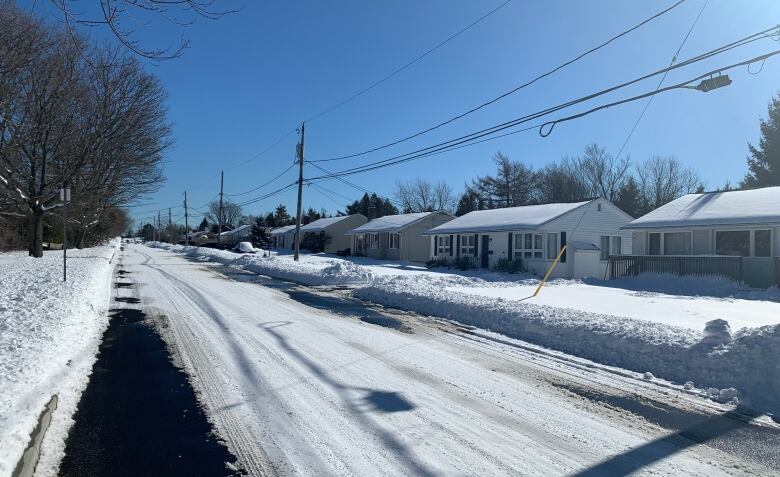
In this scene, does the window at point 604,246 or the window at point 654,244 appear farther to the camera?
the window at point 604,246

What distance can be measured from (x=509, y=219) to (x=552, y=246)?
394 cm

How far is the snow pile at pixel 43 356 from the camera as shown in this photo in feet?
15.9

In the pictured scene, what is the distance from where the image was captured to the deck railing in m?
23.1

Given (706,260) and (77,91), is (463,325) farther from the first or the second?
(77,91)

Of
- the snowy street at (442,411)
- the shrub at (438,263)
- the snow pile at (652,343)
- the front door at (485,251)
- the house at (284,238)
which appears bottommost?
the snowy street at (442,411)

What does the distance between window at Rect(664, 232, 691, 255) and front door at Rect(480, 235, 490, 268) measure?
385 inches

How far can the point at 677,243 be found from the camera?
27.4 m

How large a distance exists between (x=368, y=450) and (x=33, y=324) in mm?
6816

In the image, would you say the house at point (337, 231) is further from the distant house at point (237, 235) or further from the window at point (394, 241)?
the distant house at point (237, 235)

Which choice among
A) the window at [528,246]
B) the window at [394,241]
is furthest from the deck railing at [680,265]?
the window at [394,241]

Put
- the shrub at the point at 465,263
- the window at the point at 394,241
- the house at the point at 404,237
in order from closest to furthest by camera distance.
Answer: the shrub at the point at 465,263 → the house at the point at 404,237 → the window at the point at 394,241

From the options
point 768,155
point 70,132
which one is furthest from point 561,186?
point 70,132

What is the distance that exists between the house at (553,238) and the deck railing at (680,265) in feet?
9.72

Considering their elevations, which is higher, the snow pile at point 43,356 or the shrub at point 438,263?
the shrub at point 438,263
